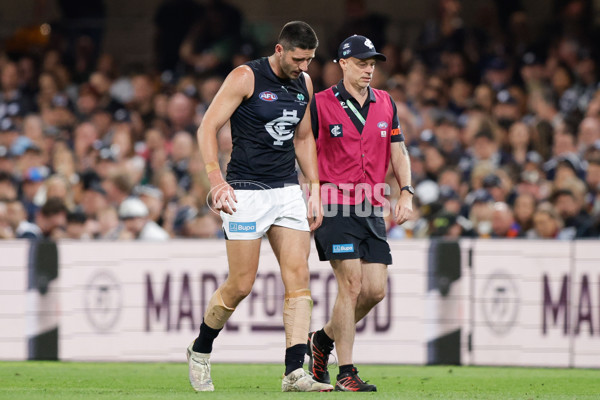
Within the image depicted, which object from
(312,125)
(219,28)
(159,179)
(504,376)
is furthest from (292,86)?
(219,28)

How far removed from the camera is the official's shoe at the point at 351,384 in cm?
813

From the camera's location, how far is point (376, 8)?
19.4 meters

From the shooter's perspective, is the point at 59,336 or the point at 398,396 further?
the point at 59,336

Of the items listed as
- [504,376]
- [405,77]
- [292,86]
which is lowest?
[504,376]

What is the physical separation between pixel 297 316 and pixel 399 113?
291 inches

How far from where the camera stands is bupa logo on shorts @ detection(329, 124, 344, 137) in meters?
8.51

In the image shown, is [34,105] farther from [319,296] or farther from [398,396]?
[398,396]

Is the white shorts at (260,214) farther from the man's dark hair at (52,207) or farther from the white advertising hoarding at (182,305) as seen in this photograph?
the man's dark hair at (52,207)

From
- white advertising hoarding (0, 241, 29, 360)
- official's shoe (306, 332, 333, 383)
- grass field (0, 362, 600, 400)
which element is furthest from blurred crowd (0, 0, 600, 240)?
official's shoe (306, 332, 333, 383)

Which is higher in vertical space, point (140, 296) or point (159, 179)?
point (159, 179)

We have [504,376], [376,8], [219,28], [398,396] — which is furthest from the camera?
[376,8]

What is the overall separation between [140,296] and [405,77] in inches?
266

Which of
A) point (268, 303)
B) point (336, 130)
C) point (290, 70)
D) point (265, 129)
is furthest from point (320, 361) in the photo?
point (268, 303)

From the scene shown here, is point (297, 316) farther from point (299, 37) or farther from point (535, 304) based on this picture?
point (535, 304)
